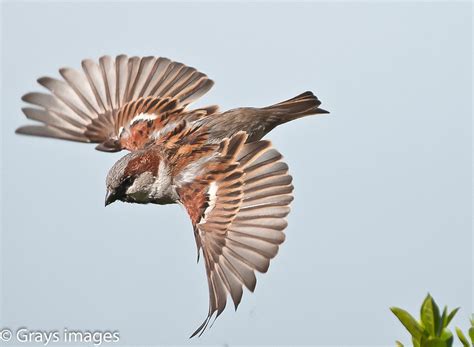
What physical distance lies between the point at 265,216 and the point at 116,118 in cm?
203

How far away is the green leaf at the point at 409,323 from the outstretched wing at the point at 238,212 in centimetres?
226

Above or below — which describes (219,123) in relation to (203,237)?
above

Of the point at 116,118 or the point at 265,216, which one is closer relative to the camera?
the point at 265,216

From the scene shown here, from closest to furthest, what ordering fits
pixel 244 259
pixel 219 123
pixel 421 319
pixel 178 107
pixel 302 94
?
pixel 421 319 → pixel 244 259 → pixel 219 123 → pixel 302 94 → pixel 178 107

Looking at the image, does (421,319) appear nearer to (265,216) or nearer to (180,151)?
(265,216)

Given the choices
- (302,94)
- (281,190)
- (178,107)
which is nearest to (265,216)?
(281,190)

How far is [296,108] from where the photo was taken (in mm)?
5578

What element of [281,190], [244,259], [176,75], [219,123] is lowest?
[244,259]

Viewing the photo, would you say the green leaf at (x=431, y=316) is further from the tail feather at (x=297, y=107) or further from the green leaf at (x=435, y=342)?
the tail feather at (x=297, y=107)

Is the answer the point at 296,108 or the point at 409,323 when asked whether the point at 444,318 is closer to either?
the point at 409,323

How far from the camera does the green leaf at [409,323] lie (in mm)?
2399

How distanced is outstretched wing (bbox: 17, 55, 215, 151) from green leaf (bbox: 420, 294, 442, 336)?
4151 millimetres

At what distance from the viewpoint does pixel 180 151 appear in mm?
5422

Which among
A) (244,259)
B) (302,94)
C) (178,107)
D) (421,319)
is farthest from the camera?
(178,107)
